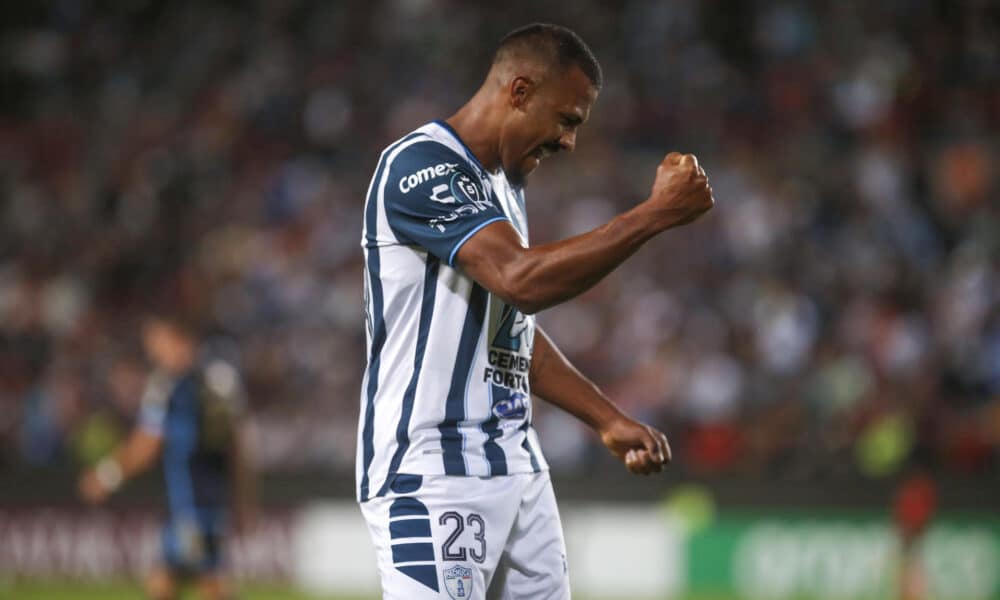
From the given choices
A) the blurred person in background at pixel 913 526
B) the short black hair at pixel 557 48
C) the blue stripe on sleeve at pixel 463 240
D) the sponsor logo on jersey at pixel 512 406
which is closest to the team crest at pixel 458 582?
the sponsor logo on jersey at pixel 512 406

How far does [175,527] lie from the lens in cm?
867

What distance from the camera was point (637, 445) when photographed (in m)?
3.79

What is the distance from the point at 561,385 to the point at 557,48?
1075 mm

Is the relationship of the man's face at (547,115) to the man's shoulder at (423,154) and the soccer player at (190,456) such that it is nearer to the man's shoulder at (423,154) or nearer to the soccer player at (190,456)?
the man's shoulder at (423,154)

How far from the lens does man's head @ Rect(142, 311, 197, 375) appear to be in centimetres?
861

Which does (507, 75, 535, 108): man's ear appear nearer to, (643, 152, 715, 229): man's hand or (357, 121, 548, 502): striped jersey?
(357, 121, 548, 502): striped jersey

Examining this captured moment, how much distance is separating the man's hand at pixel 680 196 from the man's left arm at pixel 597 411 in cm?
73

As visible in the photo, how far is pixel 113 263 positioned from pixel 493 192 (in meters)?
11.5

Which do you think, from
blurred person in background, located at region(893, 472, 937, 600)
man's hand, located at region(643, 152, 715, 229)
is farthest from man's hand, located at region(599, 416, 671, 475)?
blurred person in background, located at region(893, 472, 937, 600)

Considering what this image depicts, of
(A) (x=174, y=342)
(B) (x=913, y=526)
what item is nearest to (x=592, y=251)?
(A) (x=174, y=342)

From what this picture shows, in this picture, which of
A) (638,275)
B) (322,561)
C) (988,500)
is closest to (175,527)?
(322,561)

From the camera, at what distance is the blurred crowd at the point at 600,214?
1106 cm

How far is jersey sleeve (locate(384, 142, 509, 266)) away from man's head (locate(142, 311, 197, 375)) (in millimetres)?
5331

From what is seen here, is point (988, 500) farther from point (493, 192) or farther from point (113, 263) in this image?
point (113, 263)
